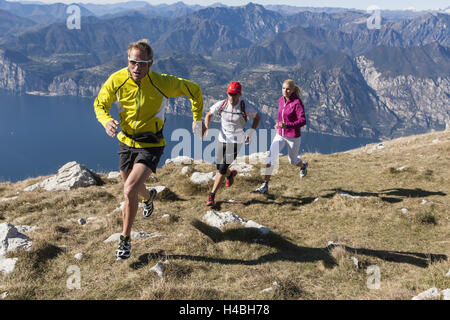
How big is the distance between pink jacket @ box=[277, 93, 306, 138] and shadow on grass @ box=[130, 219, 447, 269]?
4.46 meters

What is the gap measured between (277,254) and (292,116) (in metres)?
5.48

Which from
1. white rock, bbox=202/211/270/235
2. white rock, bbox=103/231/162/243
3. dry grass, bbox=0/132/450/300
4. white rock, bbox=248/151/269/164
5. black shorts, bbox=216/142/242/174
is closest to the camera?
dry grass, bbox=0/132/450/300

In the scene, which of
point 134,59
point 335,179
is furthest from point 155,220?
point 335,179

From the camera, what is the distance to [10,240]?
6469mm

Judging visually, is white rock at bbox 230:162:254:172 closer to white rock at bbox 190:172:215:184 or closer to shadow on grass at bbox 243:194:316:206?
white rock at bbox 190:172:215:184

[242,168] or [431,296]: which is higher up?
[242,168]

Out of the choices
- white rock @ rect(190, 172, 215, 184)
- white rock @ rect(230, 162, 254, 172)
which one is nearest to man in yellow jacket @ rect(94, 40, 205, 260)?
white rock @ rect(190, 172, 215, 184)

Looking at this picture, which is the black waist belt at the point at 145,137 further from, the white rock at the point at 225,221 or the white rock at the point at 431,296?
the white rock at the point at 431,296

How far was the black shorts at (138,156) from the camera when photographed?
6.20m

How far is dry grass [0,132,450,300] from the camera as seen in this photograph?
17.7 feet

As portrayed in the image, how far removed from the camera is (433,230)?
850 centimetres

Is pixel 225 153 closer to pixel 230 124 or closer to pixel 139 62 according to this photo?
pixel 230 124

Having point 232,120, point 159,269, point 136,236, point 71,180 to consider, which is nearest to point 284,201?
point 232,120
